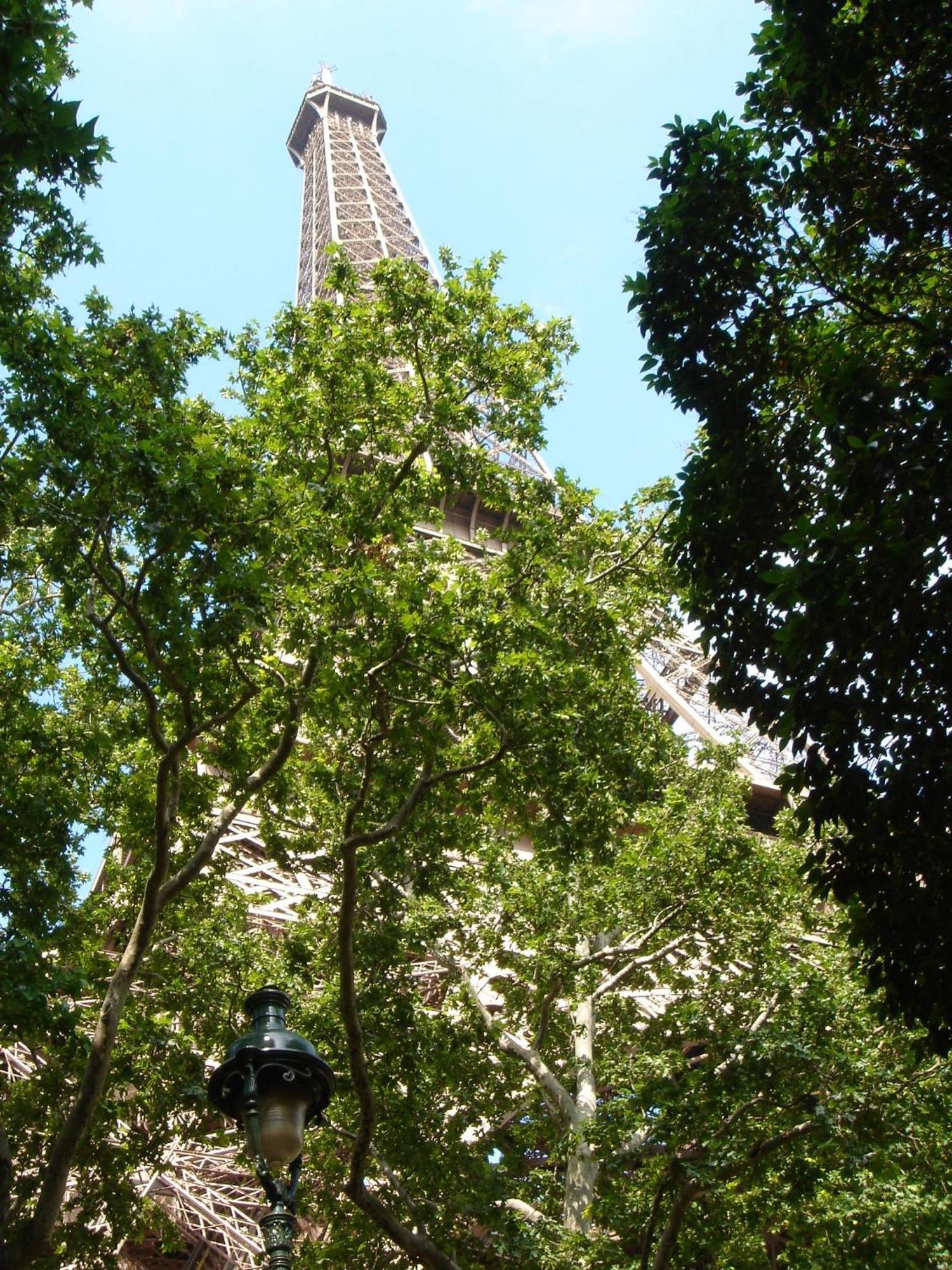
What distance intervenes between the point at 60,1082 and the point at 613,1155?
16.1 feet

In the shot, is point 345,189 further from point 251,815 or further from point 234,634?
point 234,634

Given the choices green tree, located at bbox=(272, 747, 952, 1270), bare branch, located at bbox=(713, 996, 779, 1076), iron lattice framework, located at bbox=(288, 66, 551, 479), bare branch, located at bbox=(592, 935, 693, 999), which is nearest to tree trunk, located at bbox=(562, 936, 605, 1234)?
green tree, located at bbox=(272, 747, 952, 1270)

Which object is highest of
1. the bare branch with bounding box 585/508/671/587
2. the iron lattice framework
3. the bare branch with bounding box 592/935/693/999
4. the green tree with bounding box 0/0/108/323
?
the iron lattice framework

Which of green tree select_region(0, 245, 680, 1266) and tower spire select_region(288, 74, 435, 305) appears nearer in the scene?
green tree select_region(0, 245, 680, 1266)

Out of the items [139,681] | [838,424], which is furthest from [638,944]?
[838,424]

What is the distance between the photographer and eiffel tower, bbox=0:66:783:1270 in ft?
55.3

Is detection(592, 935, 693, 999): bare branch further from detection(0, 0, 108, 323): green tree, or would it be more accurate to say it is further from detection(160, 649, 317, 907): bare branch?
detection(0, 0, 108, 323): green tree

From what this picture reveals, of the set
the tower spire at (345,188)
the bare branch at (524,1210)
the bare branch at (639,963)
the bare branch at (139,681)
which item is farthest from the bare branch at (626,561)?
the tower spire at (345,188)

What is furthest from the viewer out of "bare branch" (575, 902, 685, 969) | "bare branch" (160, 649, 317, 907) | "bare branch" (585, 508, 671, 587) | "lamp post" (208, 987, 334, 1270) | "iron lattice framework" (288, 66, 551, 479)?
"iron lattice framework" (288, 66, 551, 479)

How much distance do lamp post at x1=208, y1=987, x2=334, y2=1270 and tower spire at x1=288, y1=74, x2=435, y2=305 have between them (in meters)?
48.9

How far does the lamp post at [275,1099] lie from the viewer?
528 centimetres

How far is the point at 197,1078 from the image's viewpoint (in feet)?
35.1

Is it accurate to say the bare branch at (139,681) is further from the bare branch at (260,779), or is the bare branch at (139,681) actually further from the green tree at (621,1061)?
the green tree at (621,1061)

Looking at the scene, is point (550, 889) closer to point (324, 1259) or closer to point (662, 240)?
point (324, 1259)
